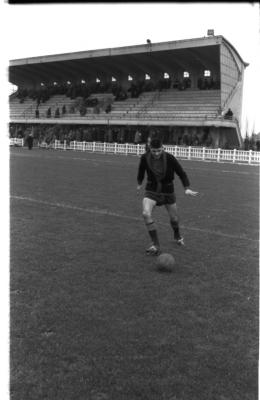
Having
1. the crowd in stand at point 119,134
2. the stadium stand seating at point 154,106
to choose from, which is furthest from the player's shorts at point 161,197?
the stadium stand seating at point 154,106

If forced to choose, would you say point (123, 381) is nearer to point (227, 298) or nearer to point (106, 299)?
point (106, 299)

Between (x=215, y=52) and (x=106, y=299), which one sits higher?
(x=215, y=52)

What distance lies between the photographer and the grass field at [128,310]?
10.8 feet

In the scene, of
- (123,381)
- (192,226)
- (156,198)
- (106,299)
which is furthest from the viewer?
(192,226)

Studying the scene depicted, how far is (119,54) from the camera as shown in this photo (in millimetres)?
43000

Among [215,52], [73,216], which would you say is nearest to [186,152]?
[215,52]

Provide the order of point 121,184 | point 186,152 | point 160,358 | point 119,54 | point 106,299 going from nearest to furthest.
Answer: point 160,358
point 106,299
point 121,184
point 186,152
point 119,54

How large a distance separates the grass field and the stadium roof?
27775 millimetres

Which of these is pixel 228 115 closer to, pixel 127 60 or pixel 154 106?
pixel 154 106

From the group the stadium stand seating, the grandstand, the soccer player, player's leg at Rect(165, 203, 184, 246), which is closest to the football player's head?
the soccer player

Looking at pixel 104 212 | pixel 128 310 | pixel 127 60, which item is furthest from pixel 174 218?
pixel 127 60

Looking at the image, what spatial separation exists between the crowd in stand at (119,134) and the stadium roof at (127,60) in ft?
22.5

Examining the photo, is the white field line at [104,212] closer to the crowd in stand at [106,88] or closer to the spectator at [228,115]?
the spectator at [228,115]

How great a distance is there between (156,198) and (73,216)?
315 centimetres
